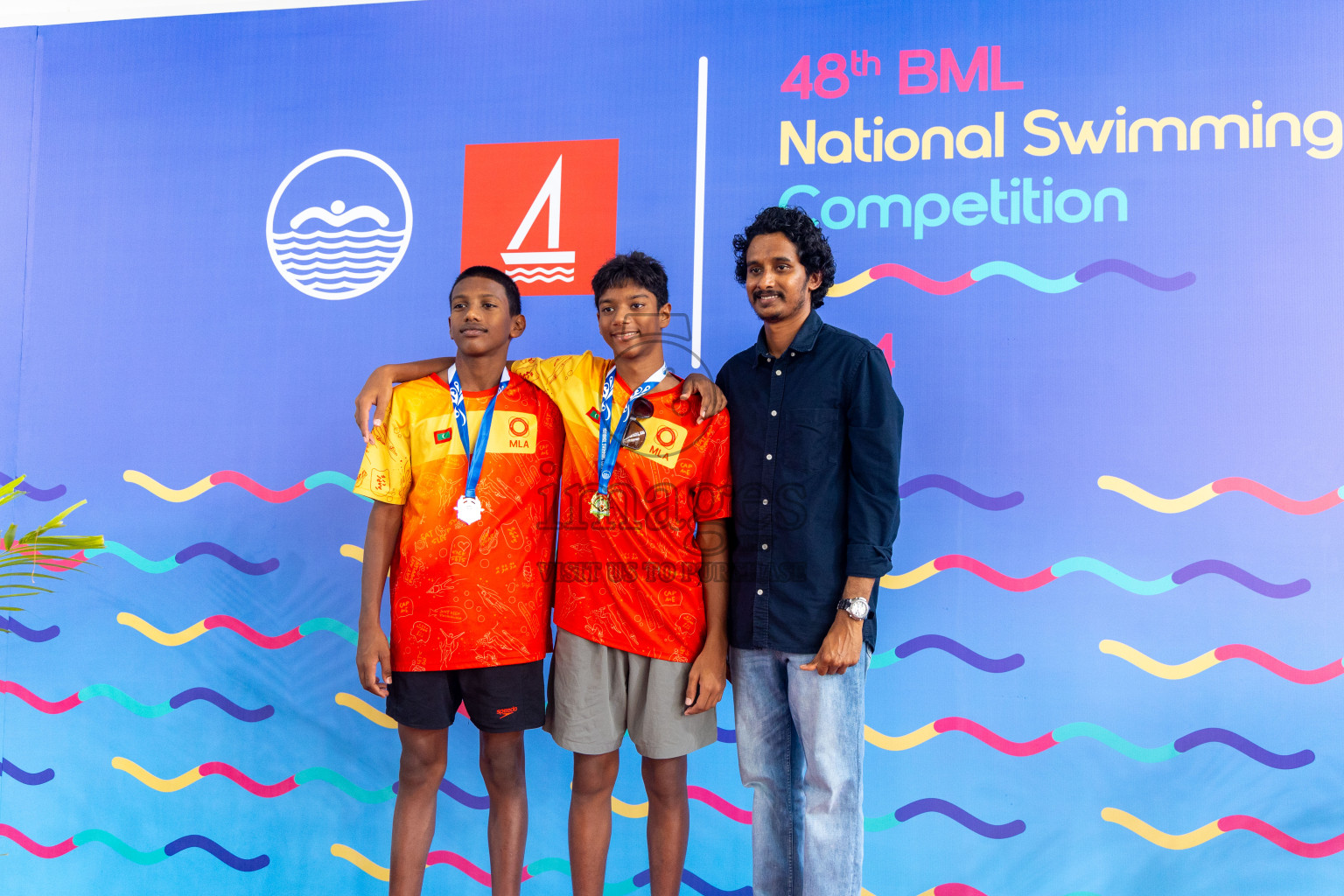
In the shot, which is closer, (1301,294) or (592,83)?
(1301,294)

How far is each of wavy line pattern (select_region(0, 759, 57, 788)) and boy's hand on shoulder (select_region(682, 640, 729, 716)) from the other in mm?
2288

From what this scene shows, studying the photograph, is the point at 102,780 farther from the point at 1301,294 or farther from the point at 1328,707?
the point at 1301,294

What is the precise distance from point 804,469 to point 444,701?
38.7 inches

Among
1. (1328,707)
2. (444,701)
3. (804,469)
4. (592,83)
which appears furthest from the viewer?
(592,83)

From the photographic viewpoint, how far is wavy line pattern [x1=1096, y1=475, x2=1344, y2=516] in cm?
225

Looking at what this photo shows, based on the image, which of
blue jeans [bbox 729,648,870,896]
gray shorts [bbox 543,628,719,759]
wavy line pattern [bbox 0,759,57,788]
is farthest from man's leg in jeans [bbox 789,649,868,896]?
wavy line pattern [bbox 0,759,57,788]

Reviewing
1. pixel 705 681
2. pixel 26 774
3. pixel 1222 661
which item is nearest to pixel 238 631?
pixel 26 774

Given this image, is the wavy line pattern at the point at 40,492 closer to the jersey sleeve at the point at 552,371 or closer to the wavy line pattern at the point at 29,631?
the wavy line pattern at the point at 29,631

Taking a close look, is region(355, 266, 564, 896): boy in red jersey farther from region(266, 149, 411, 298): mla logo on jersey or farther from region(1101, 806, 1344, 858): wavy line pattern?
region(1101, 806, 1344, 858): wavy line pattern

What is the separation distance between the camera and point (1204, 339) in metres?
2.29

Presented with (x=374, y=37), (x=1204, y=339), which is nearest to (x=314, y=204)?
(x=374, y=37)

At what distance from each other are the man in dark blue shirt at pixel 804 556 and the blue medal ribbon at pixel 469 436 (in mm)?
570

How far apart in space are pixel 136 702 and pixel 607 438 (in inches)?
77.8

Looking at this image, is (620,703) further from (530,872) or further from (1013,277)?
(1013,277)
